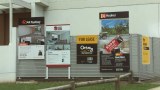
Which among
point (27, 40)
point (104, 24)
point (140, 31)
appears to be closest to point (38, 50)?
point (27, 40)

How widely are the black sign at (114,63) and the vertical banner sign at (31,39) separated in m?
3.21

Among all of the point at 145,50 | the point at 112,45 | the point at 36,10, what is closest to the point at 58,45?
the point at 112,45

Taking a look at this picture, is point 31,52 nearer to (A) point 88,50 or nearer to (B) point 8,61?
(B) point 8,61

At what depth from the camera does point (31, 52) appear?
21.7m

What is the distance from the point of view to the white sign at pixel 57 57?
69.5 feet

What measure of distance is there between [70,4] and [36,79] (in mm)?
10088

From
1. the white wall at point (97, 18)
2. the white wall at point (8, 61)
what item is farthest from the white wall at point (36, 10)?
the white wall at point (8, 61)

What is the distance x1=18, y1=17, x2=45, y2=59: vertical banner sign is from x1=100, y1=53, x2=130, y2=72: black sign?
321cm

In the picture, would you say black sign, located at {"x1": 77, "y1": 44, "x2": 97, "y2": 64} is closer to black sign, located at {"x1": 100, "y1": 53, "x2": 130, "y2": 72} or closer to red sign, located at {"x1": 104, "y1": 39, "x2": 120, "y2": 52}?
black sign, located at {"x1": 100, "y1": 53, "x2": 130, "y2": 72}

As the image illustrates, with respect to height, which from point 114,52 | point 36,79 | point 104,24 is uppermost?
point 104,24

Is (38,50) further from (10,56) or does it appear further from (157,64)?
(157,64)

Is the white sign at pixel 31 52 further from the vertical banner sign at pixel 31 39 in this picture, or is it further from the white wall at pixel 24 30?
the white wall at pixel 24 30

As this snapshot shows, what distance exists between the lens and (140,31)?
93.5 feet

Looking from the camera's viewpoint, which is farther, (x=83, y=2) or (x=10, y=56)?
(x=83, y=2)
